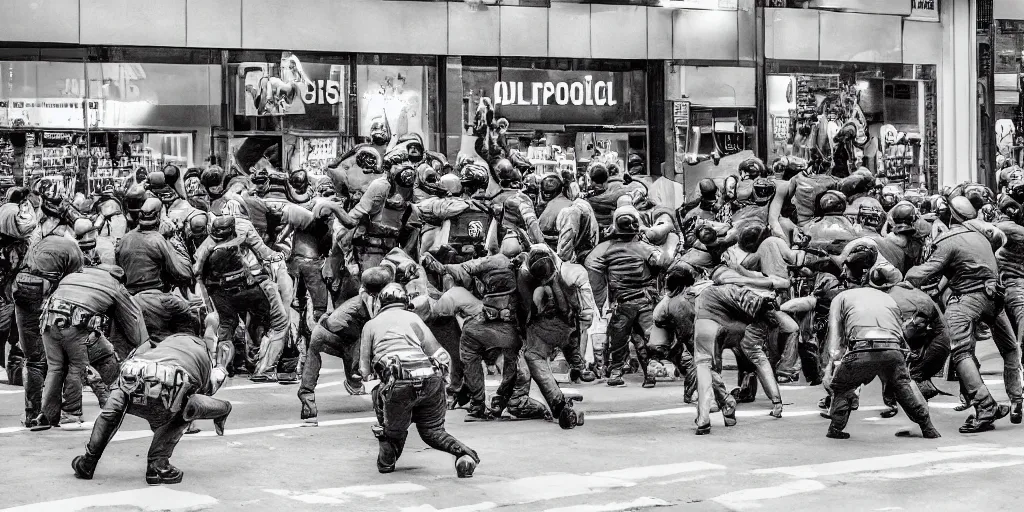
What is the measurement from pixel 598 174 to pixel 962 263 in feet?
18.7

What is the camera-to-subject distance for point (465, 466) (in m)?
9.92

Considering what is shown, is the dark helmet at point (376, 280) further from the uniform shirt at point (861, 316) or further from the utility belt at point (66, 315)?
the uniform shirt at point (861, 316)

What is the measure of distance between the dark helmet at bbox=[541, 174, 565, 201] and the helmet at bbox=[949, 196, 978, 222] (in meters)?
5.21

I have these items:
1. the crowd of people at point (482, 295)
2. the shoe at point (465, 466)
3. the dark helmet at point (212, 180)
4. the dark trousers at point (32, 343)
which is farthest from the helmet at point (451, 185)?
the shoe at point (465, 466)

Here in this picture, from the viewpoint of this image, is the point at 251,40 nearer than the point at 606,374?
No

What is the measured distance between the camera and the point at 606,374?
50.4ft

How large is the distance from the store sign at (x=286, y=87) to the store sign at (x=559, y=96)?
3101mm

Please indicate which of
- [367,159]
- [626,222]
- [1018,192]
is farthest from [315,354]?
[1018,192]

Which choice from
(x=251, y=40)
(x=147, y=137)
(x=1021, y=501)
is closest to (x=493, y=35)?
(x=251, y=40)

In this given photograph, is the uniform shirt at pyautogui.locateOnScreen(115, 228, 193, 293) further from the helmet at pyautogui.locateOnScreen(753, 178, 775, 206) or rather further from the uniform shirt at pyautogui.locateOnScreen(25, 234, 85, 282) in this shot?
the helmet at pyautogui.locateOnScreen(753, 178, 775, 206)

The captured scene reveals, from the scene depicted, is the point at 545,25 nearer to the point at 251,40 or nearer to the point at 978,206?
the point at 251,40

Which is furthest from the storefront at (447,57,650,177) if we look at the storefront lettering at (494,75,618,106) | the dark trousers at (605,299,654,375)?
the dark trousers at (605,299,654,375)

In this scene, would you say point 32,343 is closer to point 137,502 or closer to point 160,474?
point 160,474

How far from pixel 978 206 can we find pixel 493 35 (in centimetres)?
1375
